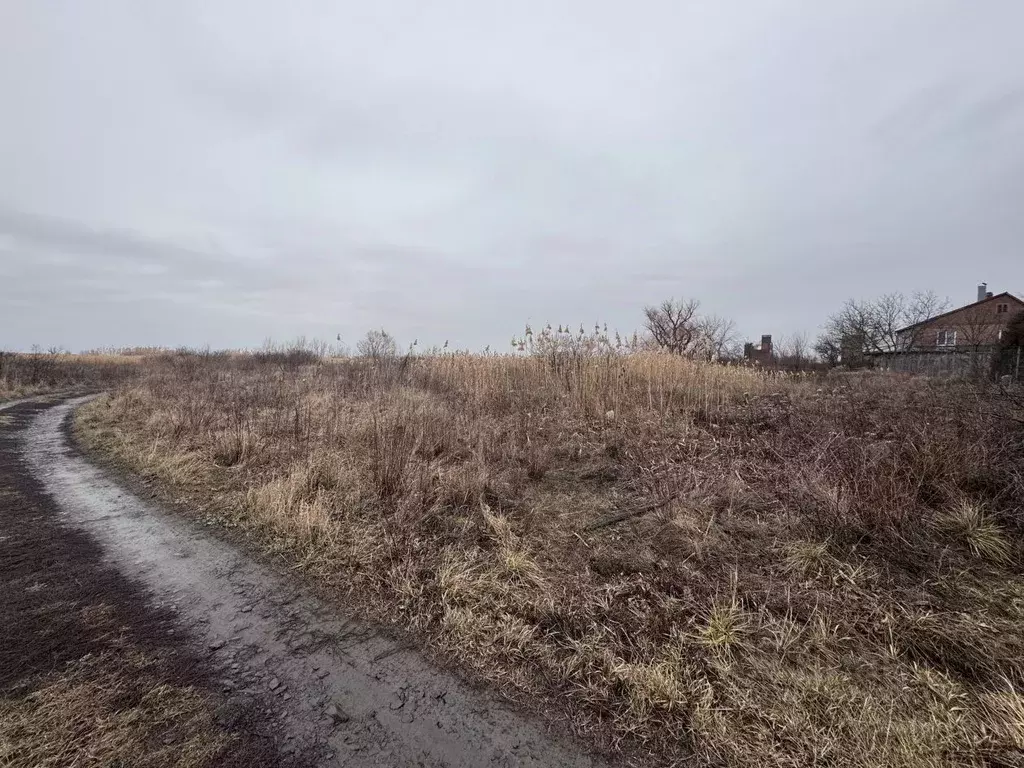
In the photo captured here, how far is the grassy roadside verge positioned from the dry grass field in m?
0.93

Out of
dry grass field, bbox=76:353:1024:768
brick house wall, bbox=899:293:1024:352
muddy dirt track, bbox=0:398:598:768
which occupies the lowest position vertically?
muddy dirt track, bbox=0:398:598:768

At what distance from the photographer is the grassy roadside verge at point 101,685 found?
69.3 inches

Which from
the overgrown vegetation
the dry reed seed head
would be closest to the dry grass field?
the dry reed seed head

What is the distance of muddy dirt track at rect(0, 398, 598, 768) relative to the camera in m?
1.87

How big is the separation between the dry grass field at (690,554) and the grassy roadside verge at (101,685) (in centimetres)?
93

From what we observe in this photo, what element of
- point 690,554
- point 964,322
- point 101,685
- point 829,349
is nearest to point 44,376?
point 101,685

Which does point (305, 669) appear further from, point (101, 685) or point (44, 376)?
point (44, 376)

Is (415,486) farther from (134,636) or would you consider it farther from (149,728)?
(149,728)

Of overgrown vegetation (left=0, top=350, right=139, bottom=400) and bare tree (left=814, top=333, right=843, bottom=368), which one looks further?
bare tree (left=814, top=333, right=843, bottom=368)

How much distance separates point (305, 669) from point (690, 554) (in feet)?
8.17

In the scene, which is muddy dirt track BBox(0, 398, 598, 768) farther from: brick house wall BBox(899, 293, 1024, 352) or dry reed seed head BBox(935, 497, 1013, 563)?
brick house wall BBox(899, 293, 1024, 352)

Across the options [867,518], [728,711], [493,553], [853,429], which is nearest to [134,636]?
[493,553]

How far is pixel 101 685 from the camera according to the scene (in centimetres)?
209

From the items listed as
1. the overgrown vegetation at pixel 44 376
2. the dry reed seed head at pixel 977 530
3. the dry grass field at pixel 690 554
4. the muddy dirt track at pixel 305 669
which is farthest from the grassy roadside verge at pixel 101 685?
the overgrown vegetation at pixel 44 376
